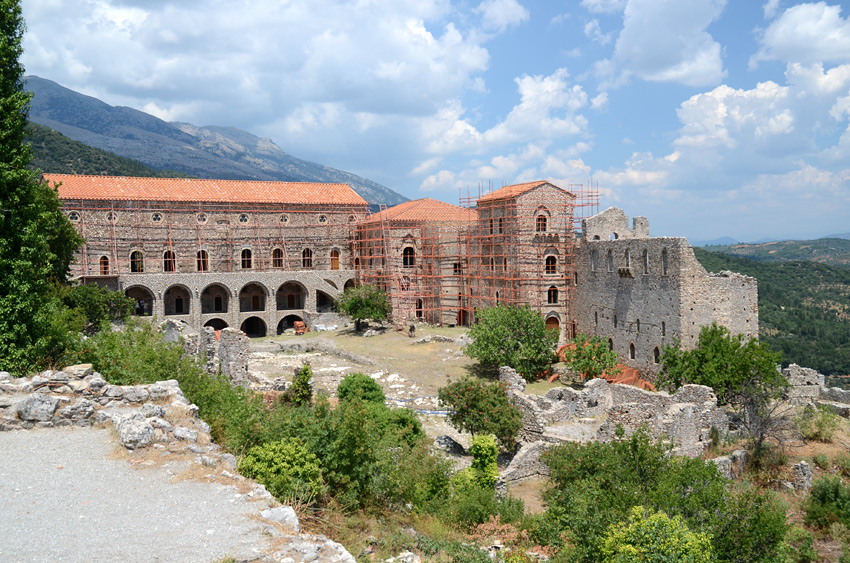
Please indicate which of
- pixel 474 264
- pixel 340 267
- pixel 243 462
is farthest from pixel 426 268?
pixel 243 462

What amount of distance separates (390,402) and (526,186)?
17.3 metres

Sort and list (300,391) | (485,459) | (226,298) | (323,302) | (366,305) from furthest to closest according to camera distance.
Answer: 1. (323,302)
2. (226,298)
3. (366,305)
4. (300,391)
5. (485,459)

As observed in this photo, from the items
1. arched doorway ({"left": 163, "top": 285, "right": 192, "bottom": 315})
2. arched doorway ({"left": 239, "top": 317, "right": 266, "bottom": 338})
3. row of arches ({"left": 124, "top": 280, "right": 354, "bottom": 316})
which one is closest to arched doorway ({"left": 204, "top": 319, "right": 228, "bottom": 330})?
row of arches ({"left": 124, "top": 280, "right": 354, "bottom": 316})

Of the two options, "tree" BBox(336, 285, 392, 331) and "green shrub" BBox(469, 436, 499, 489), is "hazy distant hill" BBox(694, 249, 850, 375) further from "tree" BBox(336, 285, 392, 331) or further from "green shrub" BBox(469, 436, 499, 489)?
"green shrub" BBox(469, 436, 499, 489)

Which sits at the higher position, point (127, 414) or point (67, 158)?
point (67, 158)

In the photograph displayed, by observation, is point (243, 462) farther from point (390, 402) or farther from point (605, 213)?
point (605, 213)

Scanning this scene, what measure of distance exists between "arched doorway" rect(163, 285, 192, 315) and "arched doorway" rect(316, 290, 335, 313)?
8.84m

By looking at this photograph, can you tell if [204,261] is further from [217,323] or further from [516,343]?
[516,343]

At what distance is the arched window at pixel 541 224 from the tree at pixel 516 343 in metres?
7.68

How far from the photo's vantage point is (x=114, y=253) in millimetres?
37312

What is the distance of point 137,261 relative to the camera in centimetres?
3828

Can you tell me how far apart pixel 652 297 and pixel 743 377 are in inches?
253

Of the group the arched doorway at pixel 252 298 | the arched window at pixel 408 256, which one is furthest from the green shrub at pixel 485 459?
the arched doorway at pixel 252 298

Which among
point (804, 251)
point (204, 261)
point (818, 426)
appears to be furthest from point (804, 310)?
point (804, 251)
